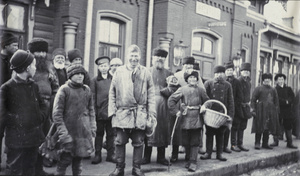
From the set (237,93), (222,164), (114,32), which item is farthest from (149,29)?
(222,164)

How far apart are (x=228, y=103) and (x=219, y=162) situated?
1270mm

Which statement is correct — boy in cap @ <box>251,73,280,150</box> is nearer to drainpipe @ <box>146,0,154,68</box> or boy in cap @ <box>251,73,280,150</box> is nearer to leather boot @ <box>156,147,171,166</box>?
leather boot @ <box>156,147,171,166</box>

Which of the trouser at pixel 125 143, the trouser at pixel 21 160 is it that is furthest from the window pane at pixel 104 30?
the trouser at pixel 21 160

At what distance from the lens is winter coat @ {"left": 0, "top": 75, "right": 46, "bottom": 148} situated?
3209mm

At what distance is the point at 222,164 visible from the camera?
571cm

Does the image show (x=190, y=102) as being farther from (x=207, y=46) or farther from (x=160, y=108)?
(x=207, y=46)

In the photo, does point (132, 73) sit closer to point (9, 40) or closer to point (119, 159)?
point (119, 159)

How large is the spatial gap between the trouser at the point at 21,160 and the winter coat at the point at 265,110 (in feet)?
18.5

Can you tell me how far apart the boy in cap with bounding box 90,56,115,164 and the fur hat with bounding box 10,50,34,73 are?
6.36 feet

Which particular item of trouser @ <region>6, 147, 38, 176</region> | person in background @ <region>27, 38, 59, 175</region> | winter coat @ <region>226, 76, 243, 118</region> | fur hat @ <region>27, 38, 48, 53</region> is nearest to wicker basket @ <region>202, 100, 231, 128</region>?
winter coat @ <region>226, 76, 243, 118</region>

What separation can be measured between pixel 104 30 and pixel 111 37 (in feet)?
1.05

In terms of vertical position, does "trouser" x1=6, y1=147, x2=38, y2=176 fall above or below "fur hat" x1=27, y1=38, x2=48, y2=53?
below

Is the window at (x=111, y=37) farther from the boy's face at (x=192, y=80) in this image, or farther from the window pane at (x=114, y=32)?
the boy's face at (x=192, y=80)

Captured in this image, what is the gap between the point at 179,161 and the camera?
5.76 metres
